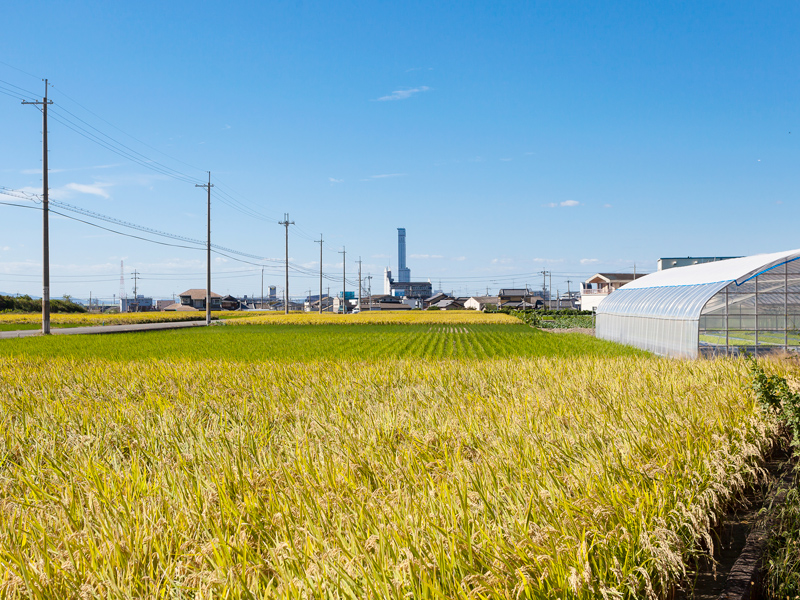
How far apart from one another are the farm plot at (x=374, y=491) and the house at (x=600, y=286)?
255ft

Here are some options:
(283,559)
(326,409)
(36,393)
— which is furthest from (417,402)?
(36,393)

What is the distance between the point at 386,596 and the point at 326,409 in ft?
14.6

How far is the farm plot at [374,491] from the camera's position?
2.45m

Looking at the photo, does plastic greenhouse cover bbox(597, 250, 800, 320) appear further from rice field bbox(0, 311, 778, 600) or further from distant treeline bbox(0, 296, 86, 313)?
distant treeline bbox(0, 296, 86, 313)

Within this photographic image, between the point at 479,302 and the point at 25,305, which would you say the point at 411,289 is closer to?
the point at 479,302

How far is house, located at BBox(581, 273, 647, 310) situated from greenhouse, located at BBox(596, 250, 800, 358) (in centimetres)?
5948

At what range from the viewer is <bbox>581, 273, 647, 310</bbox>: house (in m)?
81.8

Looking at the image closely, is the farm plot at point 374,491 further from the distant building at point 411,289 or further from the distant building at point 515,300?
the distant building at point 411,289

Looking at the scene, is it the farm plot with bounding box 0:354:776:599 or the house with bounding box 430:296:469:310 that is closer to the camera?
the farm plot with bounding box 0:354:776:599

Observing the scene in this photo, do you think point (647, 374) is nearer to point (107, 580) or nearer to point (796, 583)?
point (796, 583)

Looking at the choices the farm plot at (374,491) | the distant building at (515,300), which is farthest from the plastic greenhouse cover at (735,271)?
the distant building at (515,300)

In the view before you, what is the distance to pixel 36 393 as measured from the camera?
318 inches

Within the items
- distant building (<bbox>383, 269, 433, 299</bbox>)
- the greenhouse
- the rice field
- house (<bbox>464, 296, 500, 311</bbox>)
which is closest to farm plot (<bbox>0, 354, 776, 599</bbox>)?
the rice field

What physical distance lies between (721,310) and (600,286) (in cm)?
7521
